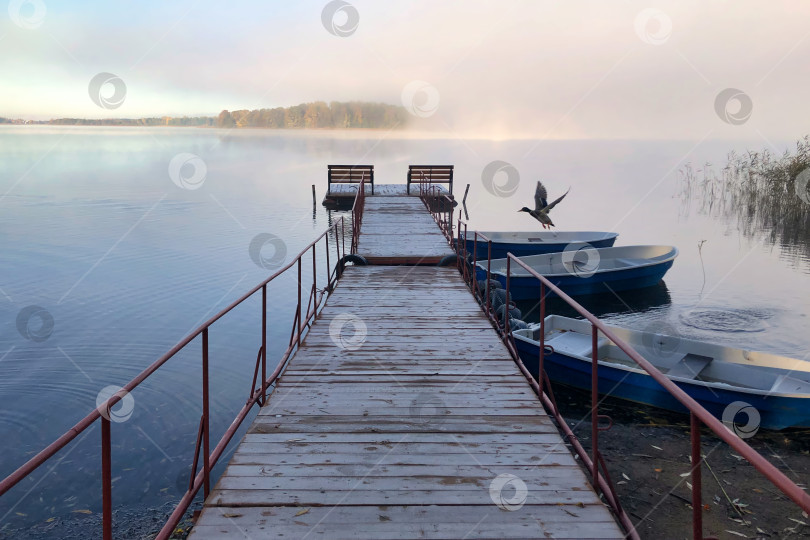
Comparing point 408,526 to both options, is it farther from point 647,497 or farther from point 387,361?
point 647,497

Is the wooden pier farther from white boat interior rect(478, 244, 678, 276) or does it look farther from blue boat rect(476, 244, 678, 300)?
white boat interior rect(478, 244, 678, 276)

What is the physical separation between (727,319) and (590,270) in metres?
3.76

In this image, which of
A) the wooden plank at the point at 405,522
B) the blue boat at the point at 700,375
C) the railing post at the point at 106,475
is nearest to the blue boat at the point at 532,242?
the blue boat at the point at 700,375

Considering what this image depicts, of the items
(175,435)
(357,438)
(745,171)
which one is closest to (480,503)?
(357,438)

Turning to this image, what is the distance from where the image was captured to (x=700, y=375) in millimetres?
9406

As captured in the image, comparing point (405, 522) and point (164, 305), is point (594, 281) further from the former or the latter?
point (405, 522)

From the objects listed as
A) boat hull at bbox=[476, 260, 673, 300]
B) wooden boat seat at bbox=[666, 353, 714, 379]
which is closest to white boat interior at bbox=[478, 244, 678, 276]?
boat hull at bbox=[476, 260, 673, 300]

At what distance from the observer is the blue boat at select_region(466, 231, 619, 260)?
758 inches

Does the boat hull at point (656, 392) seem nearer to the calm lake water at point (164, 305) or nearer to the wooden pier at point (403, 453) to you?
the wooden pier at point (403, 453)

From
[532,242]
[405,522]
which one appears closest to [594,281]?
[532,242]

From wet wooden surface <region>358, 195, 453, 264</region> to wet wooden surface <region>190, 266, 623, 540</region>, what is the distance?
5602mm

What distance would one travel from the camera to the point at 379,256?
1282cm

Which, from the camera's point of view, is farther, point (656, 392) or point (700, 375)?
point (700, 375)

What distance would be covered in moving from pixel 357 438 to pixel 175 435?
5.19m
